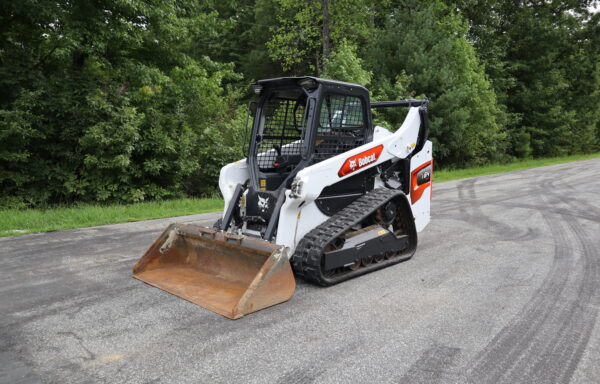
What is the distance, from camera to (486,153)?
23047mm

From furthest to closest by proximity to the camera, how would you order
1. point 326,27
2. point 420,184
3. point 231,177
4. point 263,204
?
1. point 326,27
2. point 420,184
3. point 231,177
4. point 263,204

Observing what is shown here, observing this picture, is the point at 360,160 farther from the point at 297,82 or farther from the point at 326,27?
the point at 326,27

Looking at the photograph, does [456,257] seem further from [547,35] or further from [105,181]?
[547,35]

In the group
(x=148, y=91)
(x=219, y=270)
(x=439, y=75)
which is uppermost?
(x=439, y=75)

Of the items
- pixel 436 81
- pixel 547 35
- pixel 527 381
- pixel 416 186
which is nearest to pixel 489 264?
pixel 416 186

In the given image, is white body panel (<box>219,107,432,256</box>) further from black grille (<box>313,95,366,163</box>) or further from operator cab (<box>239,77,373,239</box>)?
black grille (<box>313,95,366,163</box>)

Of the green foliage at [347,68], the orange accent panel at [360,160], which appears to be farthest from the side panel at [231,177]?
the green foliage at [347,68]

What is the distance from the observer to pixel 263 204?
483 cm

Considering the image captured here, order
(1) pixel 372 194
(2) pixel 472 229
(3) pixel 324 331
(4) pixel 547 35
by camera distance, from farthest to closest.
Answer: (4) pixel 547 35 → (2) pixel 472 229 → (1) pixel 372 194 → (3) pixel 324 331

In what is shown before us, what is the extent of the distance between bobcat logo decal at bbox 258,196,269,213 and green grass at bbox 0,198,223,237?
4.10m

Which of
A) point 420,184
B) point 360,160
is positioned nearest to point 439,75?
point 420,184

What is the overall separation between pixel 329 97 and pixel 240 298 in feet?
7.84

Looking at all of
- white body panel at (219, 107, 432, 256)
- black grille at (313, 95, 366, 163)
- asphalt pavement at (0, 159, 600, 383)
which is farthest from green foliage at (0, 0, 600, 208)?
black grille at (313, 95, 366, 163)

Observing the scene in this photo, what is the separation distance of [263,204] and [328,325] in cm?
168
